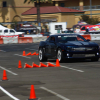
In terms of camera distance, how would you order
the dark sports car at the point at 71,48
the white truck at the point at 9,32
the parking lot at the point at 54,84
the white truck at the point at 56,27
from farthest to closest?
the white truck at the point at 56,27
the white truck at the point at 9,32
the dark sports car at the point at 71,48
the parking lot at the point at 54,84

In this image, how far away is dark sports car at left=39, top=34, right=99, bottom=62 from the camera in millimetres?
16953

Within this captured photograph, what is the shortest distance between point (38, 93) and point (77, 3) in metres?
84.4

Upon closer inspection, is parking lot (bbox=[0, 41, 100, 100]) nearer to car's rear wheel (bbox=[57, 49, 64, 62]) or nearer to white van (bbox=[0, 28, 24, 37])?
car's rear wheel (bbox=[57, 49, 64, 62])

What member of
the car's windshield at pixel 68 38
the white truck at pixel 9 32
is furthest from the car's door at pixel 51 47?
the white truck at pixel 9 32

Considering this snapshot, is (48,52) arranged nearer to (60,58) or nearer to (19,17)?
(60,58)

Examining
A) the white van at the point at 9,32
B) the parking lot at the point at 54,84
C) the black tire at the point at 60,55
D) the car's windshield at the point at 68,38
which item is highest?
the car's windshield at the point at 68,38

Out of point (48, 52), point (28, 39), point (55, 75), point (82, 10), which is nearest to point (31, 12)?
point (82, 10)

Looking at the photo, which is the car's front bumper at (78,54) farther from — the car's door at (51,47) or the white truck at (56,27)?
the white truck at (56,27)

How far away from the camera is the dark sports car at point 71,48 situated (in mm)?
16953

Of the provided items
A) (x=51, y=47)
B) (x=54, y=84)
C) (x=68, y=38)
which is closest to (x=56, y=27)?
Result: (x=51, y=47)

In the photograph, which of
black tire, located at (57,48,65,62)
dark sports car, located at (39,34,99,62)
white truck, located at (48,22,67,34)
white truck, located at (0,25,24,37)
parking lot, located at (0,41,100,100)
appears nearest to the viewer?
parking lot, located at (0,41,100,100)

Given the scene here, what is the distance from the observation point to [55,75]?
12.7m

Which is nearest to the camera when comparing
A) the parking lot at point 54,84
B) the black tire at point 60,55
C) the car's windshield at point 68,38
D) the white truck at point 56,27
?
the parking lot at point 54,84

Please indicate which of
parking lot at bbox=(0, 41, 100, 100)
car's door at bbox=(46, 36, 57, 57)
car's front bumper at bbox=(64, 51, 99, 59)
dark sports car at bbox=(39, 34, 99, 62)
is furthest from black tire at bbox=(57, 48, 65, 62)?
parking lot at bbox=(0, 41, 100, 100)
